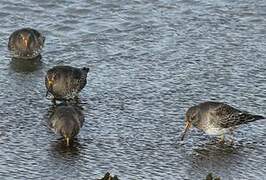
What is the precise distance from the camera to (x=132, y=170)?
13.4 m

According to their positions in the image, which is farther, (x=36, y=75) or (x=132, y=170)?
(x=36, y=75)

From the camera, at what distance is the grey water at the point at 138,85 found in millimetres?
→ 13795

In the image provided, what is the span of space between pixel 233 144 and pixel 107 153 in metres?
2.22

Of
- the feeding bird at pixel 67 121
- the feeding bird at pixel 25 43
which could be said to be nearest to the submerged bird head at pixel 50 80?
the feeding bird at pixel 67 121

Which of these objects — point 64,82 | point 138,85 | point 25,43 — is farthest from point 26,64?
point 138,85

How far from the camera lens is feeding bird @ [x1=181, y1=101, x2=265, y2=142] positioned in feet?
49.0

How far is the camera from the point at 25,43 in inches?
738

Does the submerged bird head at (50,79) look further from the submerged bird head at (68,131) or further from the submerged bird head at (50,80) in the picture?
the submerged bird head at (68,131)

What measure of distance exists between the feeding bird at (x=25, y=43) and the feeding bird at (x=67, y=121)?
4036 millimetres

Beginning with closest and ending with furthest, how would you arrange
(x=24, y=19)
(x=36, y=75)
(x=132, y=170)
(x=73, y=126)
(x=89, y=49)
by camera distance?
(x=132, y=170) < (x=73, y=126) < (x=36, y=75) < (x=89, y=49) < (x=24, y=19)

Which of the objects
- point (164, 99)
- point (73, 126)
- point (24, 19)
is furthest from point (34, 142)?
point (24, 19)

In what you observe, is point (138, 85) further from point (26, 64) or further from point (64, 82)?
point (26, 64)

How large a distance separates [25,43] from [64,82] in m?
2.69

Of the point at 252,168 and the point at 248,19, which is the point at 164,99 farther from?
the point at 248,19
